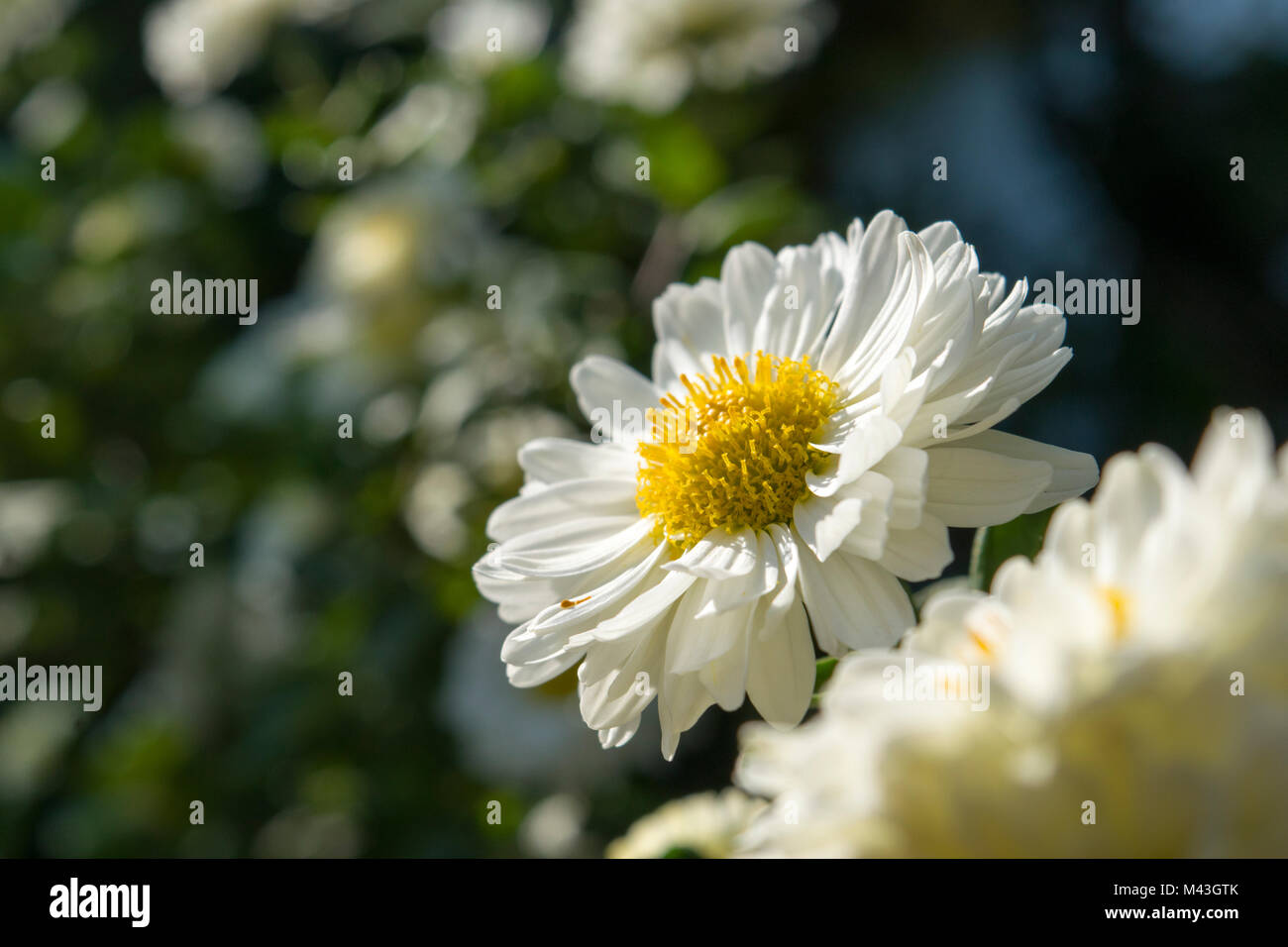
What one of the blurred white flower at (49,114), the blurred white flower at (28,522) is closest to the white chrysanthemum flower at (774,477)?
the blurred white flower at (28,522)

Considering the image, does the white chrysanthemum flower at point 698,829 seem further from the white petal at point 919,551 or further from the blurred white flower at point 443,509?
the blurred white flower at point 443,509

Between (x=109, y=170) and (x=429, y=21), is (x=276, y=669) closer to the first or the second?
(x=109, y=170)

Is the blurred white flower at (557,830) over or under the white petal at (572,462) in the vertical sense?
under

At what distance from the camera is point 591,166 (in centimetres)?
146

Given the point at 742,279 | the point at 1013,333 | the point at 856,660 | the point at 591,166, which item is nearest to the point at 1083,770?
the point at 856,660

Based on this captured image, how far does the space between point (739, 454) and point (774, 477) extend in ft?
0.08

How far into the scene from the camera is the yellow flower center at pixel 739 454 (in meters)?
0.52

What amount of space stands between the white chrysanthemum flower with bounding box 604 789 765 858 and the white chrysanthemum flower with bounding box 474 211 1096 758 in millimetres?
132

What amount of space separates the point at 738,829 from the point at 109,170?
155cm

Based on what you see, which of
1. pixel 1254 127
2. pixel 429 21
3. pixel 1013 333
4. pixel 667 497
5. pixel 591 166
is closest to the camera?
pixel 1013 333

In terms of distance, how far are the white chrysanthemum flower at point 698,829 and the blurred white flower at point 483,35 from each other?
107 centimetres

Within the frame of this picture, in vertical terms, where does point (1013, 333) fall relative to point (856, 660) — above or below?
above

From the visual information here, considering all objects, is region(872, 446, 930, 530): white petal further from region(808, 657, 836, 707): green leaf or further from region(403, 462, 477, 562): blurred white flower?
region(403, 462, 477, 562): blurred white flower

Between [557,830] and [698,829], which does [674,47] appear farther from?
[698,829]
